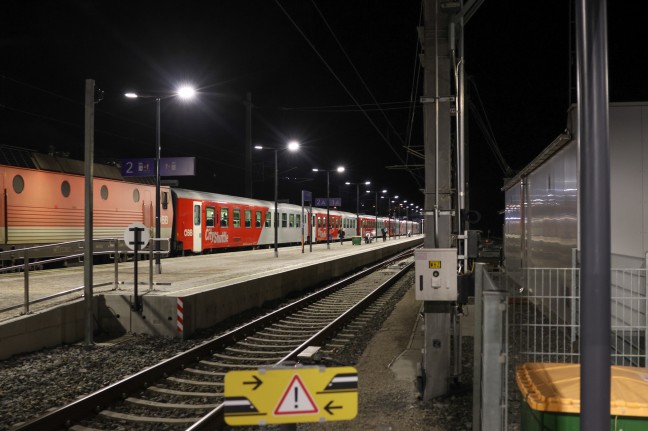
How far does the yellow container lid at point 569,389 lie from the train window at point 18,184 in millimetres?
17730

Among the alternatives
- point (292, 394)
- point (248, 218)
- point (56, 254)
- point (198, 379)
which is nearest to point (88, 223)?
point (198, 379)

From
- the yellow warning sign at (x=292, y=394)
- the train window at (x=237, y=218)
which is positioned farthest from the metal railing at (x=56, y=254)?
the train window at (x=237, y=218)

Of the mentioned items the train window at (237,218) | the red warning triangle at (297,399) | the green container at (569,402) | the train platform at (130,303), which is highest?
the train window at (237,218)

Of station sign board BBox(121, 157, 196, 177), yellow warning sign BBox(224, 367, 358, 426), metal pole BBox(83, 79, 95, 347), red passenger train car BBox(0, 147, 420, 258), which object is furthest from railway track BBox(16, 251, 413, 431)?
red passenger train car BBox(0, 147, 420, 258)

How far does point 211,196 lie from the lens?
30.3 meters

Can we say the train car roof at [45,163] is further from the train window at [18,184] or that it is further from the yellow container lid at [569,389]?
the yellow container lid at [569,389]

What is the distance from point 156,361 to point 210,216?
20367mm

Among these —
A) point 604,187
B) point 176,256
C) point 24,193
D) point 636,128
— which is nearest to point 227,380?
point 604,187

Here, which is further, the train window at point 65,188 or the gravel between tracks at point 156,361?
the train window at point 65,188

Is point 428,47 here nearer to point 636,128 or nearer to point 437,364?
point 437,364

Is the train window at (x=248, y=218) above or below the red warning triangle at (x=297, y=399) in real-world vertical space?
above

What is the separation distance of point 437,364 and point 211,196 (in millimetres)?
24834

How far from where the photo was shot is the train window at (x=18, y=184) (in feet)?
57.8

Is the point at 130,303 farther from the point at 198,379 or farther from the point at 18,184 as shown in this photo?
the point at 18,184
